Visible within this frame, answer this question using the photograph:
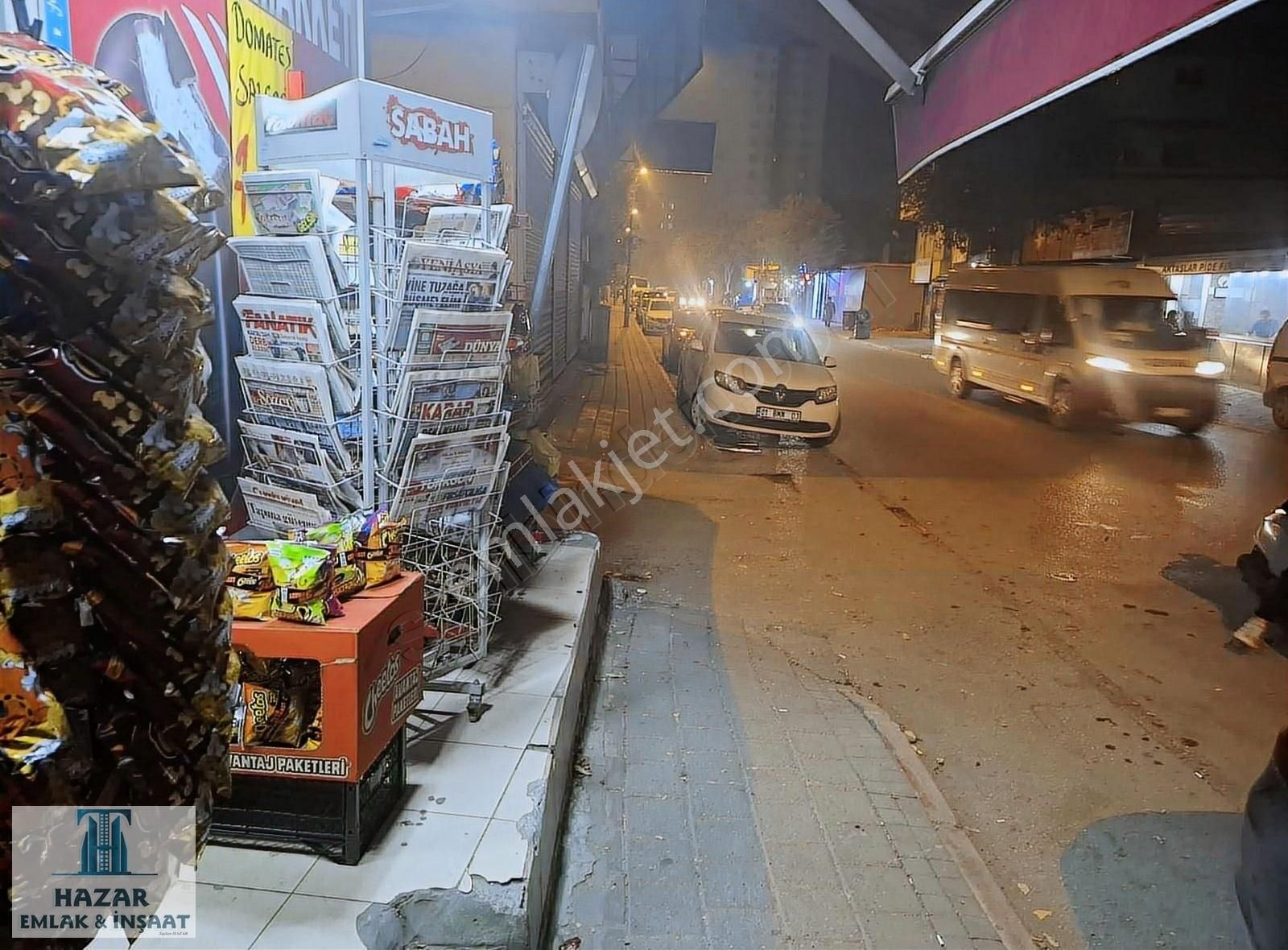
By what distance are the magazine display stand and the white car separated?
7738mm

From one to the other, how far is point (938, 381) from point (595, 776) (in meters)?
19.3

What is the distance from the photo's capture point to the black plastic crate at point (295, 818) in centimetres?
267

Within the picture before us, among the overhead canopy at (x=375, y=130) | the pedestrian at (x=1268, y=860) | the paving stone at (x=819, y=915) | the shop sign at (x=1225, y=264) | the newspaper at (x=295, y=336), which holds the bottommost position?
the paving stone at (x=819, y=915)

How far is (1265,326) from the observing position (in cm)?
1966

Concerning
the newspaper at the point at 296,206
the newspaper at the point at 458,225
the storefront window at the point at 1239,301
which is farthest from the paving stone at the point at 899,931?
the storefront window at the point at 1239,301

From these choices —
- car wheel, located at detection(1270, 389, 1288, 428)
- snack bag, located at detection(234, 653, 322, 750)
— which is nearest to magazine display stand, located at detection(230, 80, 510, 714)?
snack bag, located at detection(234, 653, 322, 750)

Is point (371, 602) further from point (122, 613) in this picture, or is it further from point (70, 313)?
point (70, 313)

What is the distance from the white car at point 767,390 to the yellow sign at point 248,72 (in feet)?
24.9

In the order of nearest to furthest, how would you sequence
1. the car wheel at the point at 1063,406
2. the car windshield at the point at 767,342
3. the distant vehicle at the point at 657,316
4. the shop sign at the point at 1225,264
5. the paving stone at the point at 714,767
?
1. the paving stone at the point at 714,767
2. the car windshield at the point at 767,342
3. the car wheel at the point at 1063,406
4. the shop sign at the point at 1225,264
5. the distant vehicle at the point at 657,316

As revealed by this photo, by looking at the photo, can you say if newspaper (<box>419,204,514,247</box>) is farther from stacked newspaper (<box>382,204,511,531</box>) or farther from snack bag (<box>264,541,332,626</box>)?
snack bag (<box>264,541,332,626</box>)

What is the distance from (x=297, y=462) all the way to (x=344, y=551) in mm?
870

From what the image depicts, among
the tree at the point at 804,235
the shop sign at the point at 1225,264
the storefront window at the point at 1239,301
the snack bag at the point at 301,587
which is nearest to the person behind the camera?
the snack bag at the point at 301,587

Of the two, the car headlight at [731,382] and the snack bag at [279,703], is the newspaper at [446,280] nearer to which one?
the snack bag at [279,703]

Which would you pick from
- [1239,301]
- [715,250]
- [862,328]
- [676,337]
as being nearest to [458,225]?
[676,337]
